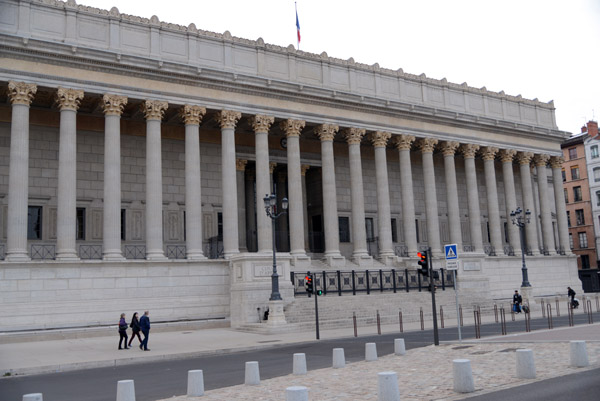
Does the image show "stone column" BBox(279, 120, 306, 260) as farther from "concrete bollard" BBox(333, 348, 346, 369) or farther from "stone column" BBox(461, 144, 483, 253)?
"concrete bollard" BBox(333, 348, 346, 369)

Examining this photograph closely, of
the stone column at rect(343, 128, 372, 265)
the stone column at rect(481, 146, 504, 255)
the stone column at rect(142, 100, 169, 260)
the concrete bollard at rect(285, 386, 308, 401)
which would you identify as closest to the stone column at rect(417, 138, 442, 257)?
the stone column at rect(481, 146, 504, 255)

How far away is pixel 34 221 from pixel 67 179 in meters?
5.83

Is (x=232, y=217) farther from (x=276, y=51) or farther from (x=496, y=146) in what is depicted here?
(x=496, y=146)

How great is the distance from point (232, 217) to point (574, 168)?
61.1 meters

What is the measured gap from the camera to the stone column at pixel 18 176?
32219 millimetres

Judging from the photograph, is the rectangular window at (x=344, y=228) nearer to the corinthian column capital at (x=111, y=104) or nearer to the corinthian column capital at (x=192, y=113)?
the corinthian column capital at (x=192, y=113)

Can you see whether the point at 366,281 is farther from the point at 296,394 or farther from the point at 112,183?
the point at 296,394

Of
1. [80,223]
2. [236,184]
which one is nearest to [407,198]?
[236,184]

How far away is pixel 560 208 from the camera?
57.8 m

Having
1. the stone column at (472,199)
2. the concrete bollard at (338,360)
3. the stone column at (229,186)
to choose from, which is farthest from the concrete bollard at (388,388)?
the stone column at (472,199)

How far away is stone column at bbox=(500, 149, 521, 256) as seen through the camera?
53.6 meters

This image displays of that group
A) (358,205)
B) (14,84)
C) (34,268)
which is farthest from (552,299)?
(14,84)

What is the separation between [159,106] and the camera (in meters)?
37.6

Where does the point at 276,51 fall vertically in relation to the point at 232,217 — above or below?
above
